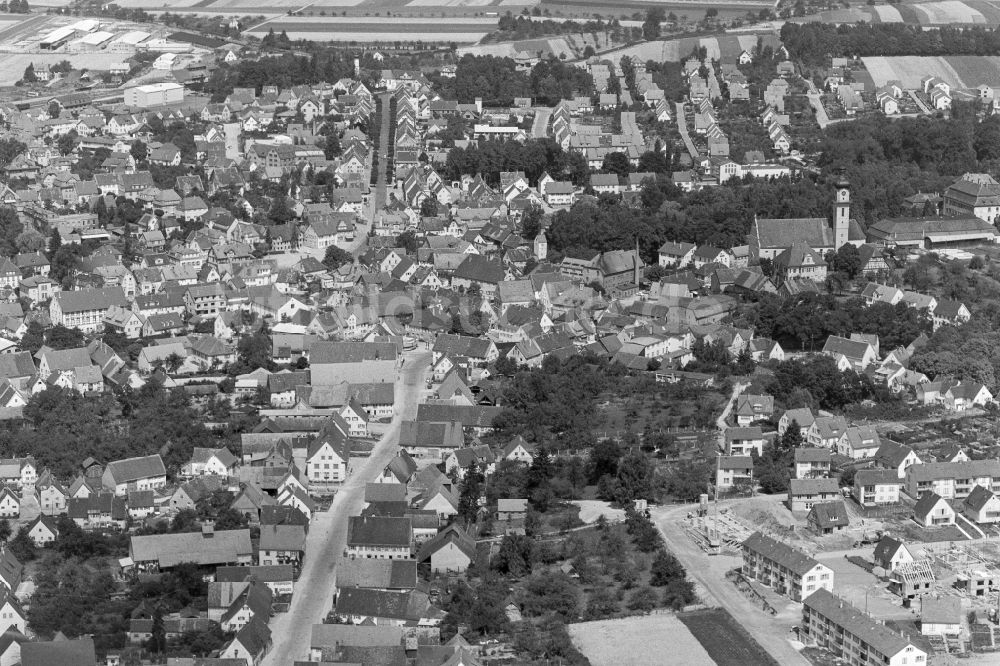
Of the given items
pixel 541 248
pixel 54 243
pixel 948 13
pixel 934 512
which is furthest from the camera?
pixel 948 13

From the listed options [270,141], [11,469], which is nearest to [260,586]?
[11,469]

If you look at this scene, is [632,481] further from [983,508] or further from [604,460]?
[983,508]

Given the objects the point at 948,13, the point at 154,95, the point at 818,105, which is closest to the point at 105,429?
the point at 154,95

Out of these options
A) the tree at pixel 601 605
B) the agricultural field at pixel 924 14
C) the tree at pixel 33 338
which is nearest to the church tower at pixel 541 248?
the tree at pixel 33 338

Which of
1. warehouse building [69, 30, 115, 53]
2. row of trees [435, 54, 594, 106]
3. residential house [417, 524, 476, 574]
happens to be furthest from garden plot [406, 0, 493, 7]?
residential house [417, 524, 476, 574]

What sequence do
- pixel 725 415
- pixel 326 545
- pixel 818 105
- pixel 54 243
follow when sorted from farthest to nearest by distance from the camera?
pixel 818 105 → pixel 54 243 → pixel 725 415 → pixel 326 545

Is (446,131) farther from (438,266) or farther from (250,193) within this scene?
(438,266)
